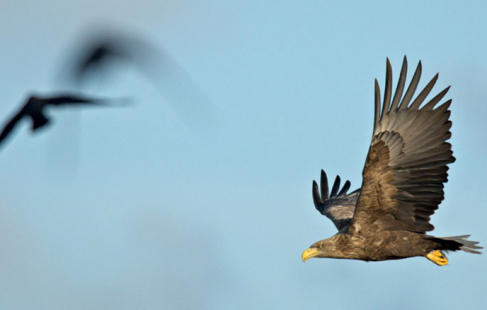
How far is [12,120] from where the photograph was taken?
392 cm

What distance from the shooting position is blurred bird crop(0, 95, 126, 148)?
3.34m

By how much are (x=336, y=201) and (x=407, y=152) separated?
3.40 metres

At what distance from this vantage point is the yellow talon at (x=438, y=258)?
942 cm

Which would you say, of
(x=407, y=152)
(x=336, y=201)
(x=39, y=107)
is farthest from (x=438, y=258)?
(x=39, y=107)

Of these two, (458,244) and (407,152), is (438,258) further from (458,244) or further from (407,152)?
(407,152)

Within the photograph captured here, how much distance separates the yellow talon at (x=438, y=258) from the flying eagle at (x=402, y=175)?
0.45m

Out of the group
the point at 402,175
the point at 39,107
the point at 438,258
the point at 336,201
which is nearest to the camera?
the point at 39,107

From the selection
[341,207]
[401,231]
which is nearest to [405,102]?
[401,231]

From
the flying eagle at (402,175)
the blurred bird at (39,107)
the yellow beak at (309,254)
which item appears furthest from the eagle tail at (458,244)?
the blurred bird at (39,107)

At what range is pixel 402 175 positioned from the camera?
27.6 ft

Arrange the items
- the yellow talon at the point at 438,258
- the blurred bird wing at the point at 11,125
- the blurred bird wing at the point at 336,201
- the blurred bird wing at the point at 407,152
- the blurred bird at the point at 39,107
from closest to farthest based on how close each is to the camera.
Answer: the blurred bird at the point at 39,107
the blurred bird wing at the point at 11,125
the blurred bird wing at the point at 407,152
the yellow talon at the point at 438,258
the blurred bird wing at the point at 336,201

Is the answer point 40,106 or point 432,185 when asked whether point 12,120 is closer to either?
point 40,106

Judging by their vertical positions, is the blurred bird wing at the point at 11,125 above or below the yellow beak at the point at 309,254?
below

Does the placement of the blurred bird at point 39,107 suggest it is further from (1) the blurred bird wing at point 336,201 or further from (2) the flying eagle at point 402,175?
(1) the blurred bird wing at point 336,201
